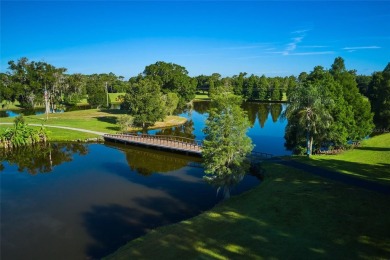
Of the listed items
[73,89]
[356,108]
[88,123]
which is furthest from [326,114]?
[73,89]

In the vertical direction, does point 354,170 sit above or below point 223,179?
below

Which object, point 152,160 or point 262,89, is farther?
point 262,89

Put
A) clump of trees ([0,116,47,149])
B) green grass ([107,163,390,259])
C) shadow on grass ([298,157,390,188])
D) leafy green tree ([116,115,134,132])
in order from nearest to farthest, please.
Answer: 1. green grass ([107,163,390,259])
2. shadow on grass ([298,157,390,188])
3. clump of trees ([0,116,47,149])
4. leafy green tree ([116,115,134,132])

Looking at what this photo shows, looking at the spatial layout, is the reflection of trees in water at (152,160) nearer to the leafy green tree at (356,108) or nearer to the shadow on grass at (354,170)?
the shadow on grass at (354,170)

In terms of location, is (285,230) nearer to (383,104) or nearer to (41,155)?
(41,155)

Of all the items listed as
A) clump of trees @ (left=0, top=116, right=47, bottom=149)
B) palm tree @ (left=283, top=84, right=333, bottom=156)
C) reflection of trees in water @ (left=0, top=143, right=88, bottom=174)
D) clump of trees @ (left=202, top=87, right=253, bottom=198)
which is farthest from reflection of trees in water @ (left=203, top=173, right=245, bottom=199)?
clump of trees @ (left=0, top=116, right=47, bottom=149)

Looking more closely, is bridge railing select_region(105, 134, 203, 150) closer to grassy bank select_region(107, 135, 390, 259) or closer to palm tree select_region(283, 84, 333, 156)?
palm tree select_region(283, 84, 333, 156)

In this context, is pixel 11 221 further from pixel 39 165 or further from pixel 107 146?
pixel 107 146
